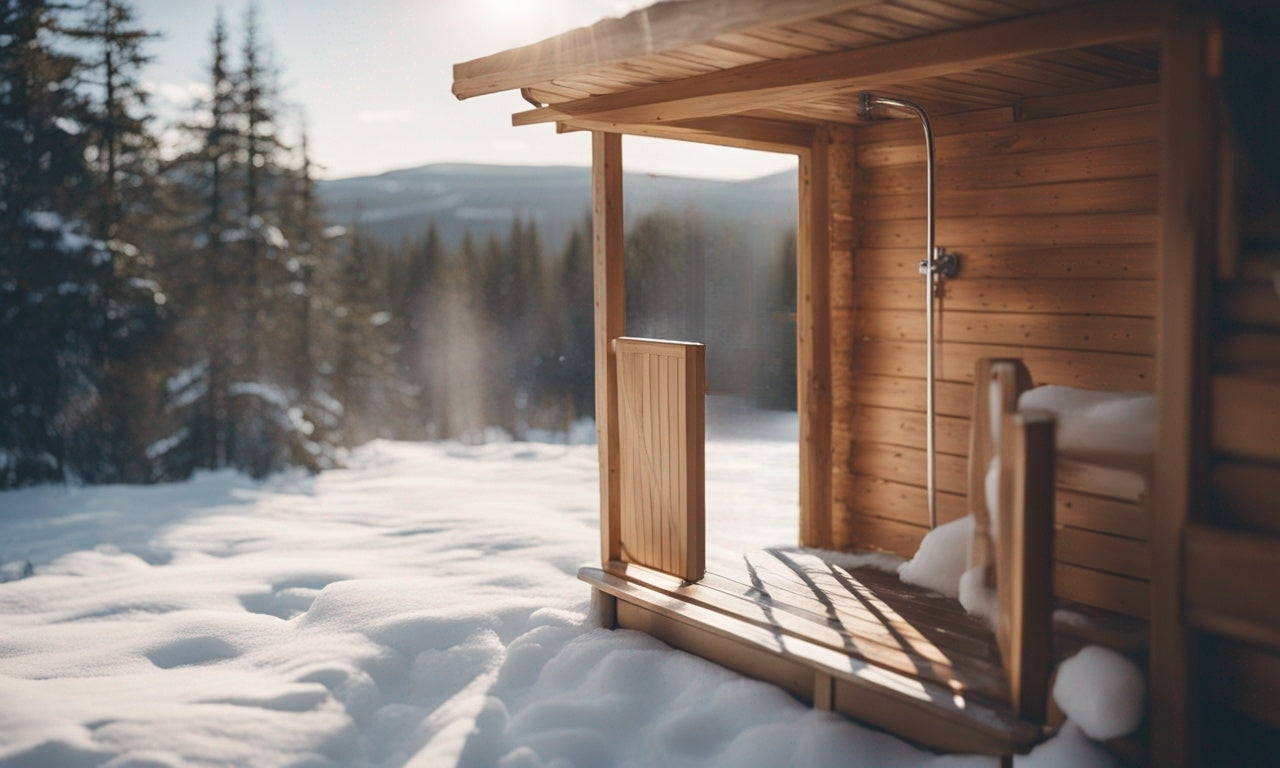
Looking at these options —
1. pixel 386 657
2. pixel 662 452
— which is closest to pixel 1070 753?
pixel 662 452

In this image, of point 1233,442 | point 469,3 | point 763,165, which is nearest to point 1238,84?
point 1233,442

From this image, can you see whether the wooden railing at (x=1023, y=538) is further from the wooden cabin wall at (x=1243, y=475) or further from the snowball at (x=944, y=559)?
the snowball at (x=944, y=559)

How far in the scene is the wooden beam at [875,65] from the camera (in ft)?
8.69

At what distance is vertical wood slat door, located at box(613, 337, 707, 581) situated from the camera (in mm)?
4051

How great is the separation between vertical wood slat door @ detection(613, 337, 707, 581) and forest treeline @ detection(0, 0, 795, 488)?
229cm

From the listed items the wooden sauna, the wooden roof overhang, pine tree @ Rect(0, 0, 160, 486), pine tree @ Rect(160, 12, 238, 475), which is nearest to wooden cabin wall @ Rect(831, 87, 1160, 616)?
the wooden sauna

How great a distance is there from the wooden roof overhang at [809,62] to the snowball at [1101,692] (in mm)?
1775

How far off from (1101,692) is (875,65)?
2090 mm

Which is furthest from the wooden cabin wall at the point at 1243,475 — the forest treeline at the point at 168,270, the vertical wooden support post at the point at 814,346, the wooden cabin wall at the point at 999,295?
the forest treeline at the point at 168,270

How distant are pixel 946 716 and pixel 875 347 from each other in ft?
8.75

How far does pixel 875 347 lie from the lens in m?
5.22

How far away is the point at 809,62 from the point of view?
3.45m

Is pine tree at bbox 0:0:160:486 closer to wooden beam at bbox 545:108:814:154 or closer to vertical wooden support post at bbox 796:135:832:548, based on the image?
wooden beam at bbox 545:108:814:154

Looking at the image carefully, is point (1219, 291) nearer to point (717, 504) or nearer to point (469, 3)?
point (717, 504)
